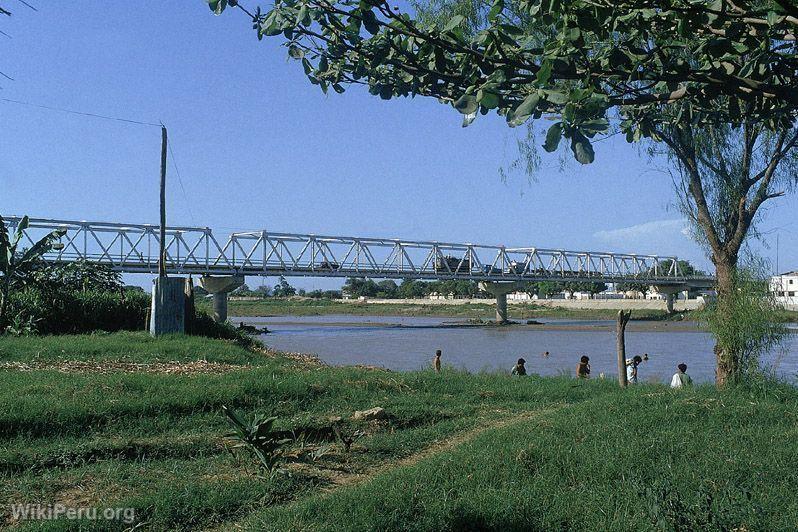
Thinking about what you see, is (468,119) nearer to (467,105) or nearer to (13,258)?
(467,105)

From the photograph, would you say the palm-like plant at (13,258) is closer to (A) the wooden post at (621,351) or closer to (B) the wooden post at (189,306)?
(B) the wooden post at (189,306)

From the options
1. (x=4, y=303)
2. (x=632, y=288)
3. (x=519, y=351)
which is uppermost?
(x=632, y=288)

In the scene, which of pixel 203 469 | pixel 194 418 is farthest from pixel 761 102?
pixel 194 418

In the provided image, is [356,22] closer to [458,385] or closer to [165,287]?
[458,385]

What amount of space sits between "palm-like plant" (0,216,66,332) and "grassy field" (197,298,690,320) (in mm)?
68752

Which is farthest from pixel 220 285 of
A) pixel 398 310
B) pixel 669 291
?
pixel 669 291

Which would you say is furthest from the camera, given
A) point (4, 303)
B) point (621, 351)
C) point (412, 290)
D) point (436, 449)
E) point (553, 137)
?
point (412, 290)

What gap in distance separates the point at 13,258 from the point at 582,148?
17.9 meters

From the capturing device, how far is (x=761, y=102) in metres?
4.65

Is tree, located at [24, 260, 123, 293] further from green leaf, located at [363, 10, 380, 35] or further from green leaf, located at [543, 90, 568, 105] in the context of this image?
green leaf, located at [543, 90, 568, 105]

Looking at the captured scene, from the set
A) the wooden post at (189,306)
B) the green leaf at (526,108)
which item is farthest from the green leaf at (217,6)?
the wooden post at (189,306)

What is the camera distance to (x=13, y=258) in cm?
1816

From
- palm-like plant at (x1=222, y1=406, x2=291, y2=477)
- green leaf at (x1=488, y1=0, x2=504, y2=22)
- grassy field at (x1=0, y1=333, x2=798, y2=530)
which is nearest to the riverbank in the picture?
grassy field at (x1=0, y1=333, x2=798, y2=530)

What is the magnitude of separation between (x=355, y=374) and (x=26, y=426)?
210 inches
